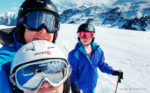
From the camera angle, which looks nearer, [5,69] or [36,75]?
[36,75]

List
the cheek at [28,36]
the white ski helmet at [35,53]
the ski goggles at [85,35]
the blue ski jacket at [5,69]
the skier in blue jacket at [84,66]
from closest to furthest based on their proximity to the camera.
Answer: the white ski helmet at [35,53], the blue ski jacket at [5,69], the cheek at [28,36], the skier in blue jacket at [84,66], the ski goggles at [85,35]

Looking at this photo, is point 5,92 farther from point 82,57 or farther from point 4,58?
point 82,57

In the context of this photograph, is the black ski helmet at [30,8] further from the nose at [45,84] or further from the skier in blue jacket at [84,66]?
the skier in blue jacket at [84,66]

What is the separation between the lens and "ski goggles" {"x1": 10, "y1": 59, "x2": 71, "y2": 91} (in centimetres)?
135

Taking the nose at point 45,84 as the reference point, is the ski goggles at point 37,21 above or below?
above

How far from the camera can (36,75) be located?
1381 millimetres

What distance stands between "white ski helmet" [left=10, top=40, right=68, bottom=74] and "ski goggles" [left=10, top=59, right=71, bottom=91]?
3cm

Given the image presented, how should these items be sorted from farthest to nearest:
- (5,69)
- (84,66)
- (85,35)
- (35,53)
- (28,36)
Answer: (85,35)
(84,66)
(28,36)
(5,69)
(35,53)

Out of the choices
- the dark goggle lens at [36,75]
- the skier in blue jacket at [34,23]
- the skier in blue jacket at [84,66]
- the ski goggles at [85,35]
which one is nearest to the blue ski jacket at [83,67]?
the skier in blue jacket at [84,66]

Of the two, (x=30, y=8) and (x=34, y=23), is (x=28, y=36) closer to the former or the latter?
(x=34, y=23)

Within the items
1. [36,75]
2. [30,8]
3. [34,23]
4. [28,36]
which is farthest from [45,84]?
[30,8]

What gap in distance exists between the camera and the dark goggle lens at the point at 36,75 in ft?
4.45

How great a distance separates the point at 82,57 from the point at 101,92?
1638 millimetres

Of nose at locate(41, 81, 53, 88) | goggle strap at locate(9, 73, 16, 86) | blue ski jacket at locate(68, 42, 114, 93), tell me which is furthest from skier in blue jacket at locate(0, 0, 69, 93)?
blue ski jacket at locate(68, 42, 114, 93)
